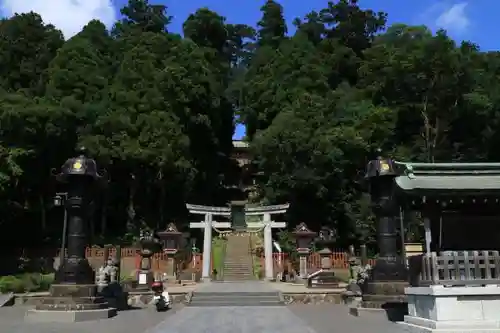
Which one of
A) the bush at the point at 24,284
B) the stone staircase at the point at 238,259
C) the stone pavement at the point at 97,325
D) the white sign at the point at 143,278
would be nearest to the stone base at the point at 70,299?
the stone pavement at the point at 97,325

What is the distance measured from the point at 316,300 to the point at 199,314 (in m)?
5.95

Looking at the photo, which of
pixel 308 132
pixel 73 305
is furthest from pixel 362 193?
pixel 73 305

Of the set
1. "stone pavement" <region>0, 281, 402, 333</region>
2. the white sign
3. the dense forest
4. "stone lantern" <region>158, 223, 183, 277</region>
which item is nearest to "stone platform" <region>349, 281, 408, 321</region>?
"stone pavement" <region>0, 281, 402, 333</region>

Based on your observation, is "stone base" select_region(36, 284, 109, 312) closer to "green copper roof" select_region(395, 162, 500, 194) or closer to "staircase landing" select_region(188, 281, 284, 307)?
"staircase landing" select_region(188, 281, 284, 307)

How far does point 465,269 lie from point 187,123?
32.0m

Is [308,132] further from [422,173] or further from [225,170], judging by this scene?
[422,173]

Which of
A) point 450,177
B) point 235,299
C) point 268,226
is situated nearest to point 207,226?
point 268,226

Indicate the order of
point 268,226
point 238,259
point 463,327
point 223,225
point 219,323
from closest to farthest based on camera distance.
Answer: point 463,327, point 219,323, point 268,226, point 223,225, point 238,259

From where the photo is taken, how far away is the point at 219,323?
1146cm

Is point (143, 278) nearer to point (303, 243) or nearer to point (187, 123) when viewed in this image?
point (303, 243)

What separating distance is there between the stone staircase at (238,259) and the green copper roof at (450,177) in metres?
16.5

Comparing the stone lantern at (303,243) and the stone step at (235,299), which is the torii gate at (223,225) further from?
the stone step at (235,299)

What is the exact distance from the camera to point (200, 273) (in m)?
28.2

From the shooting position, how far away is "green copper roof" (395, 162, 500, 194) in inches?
500
